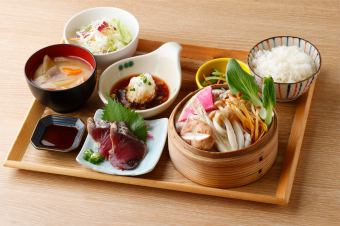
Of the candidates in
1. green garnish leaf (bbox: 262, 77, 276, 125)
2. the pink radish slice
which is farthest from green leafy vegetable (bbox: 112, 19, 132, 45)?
green garnish leaf (bbox: 262, 77, 276, 125)

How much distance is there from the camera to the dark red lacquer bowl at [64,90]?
2166 mm

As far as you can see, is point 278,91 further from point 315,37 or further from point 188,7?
point 188,7

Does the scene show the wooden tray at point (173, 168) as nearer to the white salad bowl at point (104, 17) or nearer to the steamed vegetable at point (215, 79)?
the steamed vegetable at point (215, 79)

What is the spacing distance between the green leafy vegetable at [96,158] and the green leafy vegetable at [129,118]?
0.48 ft

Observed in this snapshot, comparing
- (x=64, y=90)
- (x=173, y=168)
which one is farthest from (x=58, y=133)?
(x=173, y=168)

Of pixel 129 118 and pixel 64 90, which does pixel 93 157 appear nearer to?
pixel 129 118

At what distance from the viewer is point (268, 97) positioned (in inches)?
74.4

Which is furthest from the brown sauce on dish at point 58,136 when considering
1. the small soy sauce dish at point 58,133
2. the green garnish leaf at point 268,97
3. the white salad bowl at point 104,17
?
the green garnish leaf at point 268,97

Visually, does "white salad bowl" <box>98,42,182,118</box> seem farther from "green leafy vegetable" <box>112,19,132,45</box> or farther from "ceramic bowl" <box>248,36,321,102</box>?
"ceramic bowl" <box>248,36,321,102</box>

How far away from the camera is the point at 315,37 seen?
260cm

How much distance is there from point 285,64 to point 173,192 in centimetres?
68

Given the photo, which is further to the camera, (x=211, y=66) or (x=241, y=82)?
(x=211, y=66)

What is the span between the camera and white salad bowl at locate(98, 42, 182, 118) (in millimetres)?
2336

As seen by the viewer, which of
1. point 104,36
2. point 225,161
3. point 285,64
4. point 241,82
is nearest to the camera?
point 225,161
